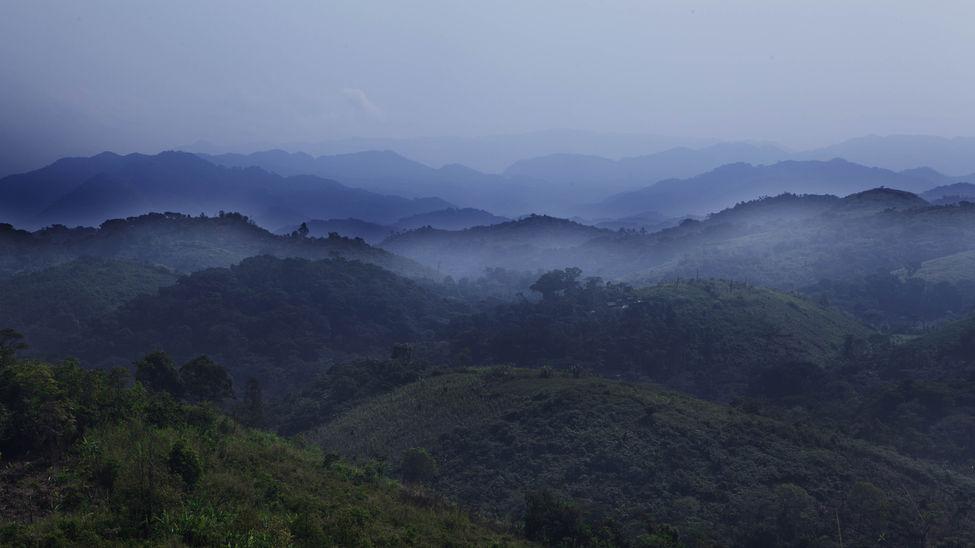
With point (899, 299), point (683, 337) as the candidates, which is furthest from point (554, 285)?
point (899, 299)

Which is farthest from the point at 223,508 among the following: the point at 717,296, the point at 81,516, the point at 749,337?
the point at 717,296

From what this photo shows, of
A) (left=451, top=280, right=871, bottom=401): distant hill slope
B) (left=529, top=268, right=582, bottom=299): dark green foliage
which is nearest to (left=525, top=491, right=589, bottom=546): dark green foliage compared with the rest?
(left=451, top=280, right=871, bottom=401): distant hill slope

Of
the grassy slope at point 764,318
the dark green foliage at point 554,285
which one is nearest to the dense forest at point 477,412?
the grassy slope at point 764,318

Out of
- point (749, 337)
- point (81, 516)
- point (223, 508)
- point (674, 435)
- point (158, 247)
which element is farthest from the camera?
point (158, 247)

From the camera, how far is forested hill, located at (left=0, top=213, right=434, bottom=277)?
11050cm

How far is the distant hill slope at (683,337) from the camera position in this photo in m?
57.2

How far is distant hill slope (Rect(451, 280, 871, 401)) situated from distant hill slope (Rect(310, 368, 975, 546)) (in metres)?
18.8

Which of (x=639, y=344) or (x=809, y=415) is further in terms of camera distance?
(x=639, y=344)

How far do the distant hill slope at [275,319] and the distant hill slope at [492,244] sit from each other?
5684 cm

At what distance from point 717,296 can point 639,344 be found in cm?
1456

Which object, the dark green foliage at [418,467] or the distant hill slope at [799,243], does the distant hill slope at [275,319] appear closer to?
the dark green foliage at [418,467]

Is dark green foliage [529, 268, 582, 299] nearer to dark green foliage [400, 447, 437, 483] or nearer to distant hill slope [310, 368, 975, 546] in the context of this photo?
distant hill slope [310, 368, 975, 546]

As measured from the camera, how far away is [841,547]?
70.3 ft

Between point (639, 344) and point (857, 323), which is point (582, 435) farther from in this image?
point (857, 323)
